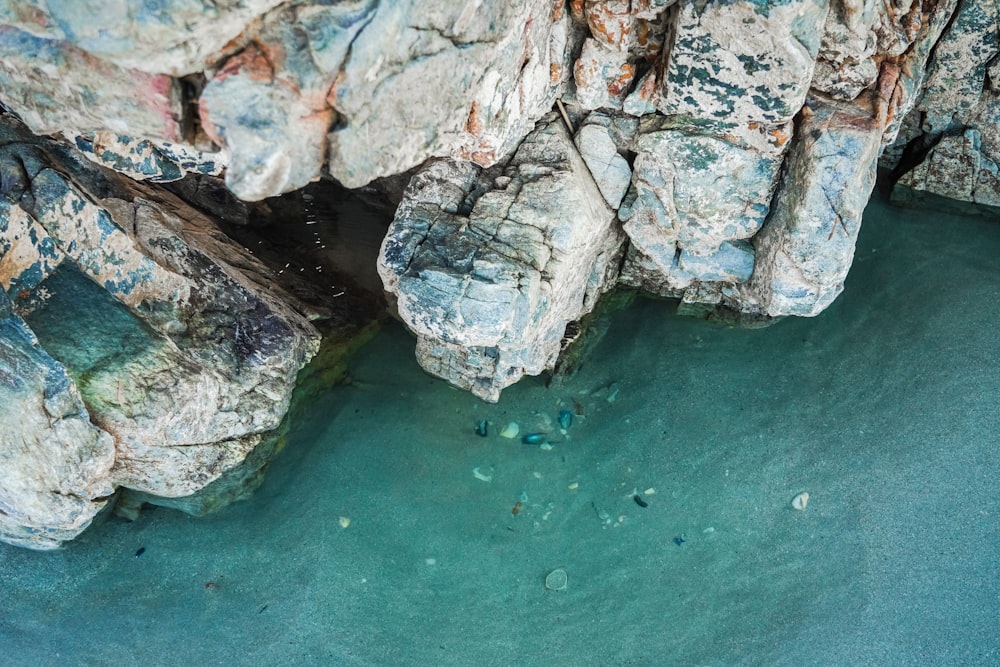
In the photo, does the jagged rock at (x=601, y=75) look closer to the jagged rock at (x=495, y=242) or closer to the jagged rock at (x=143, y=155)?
the jagged rock at (x=495, y=242)

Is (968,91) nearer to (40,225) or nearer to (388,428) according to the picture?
(388,428)

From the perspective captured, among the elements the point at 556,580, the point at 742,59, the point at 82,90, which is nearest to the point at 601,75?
the point at 742,59

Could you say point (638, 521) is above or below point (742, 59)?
below

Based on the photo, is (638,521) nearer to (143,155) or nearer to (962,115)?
(962,115)

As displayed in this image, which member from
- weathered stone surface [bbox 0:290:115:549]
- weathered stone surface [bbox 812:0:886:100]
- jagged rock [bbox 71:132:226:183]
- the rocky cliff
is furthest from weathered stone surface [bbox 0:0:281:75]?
weathered stone surface [bbox 812:0:886:100]

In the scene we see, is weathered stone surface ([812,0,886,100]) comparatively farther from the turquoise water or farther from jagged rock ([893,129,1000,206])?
the turquoise water

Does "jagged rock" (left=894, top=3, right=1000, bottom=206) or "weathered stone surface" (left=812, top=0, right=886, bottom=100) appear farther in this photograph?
"jagged rock" (left=894, top=3, right=1000, bottom=206)
